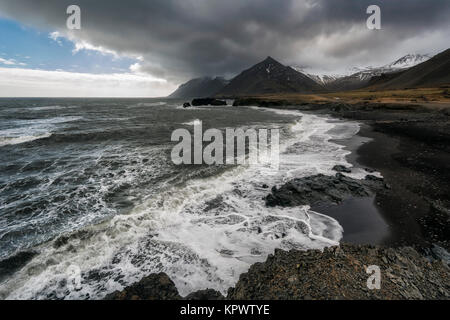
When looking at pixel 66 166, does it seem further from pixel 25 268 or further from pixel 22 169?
pixel 25 268

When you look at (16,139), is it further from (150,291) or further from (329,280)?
(329,280)

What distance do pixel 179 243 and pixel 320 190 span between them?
8.67 meters

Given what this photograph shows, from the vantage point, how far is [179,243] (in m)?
8.45

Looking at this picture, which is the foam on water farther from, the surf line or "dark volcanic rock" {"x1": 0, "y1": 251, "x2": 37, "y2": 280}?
the surf line

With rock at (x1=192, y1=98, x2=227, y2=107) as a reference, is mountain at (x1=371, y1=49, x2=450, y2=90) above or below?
above

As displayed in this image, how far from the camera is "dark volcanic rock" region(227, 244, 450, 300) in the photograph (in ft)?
15.8

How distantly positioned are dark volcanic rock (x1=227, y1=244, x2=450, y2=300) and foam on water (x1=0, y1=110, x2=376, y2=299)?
157cm

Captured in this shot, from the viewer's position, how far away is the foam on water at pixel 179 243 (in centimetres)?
659

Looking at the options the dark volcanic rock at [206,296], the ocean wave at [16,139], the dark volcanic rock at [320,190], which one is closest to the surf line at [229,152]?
the dark volcanic rock at [320,190]

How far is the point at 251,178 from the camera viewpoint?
15211 mm

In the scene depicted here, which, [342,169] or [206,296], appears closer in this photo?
[206,296]

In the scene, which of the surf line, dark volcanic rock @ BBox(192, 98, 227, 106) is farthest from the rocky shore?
dark volcanic rock @ BBox(192, 98, 227, 106)

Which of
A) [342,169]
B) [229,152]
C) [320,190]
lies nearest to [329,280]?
[320,190]
